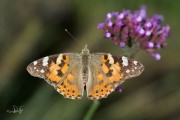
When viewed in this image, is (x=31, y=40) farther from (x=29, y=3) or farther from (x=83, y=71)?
(x=83, y=71)

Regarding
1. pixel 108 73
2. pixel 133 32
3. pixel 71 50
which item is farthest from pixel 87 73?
pixel 71 50

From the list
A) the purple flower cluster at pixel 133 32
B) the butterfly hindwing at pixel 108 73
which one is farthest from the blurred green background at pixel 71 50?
the butterfly hindwing at pixel 108 73

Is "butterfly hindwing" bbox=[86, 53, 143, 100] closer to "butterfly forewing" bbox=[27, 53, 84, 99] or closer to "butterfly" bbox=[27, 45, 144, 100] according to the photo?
"butterfly" bbox=[27, 45, 144, 100]

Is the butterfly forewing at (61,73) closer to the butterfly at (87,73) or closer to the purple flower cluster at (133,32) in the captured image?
the butterfly at (87,73)

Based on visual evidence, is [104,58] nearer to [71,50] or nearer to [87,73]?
→ [87,73]

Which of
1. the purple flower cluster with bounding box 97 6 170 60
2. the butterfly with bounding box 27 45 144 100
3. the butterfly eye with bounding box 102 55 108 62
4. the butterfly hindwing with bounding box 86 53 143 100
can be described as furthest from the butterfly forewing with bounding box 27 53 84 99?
the purple flower cluster with bounding box 97 6 170 60

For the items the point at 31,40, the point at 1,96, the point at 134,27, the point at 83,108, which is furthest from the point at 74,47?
the point at 134,27

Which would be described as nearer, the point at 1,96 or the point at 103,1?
the point at 1,96
